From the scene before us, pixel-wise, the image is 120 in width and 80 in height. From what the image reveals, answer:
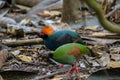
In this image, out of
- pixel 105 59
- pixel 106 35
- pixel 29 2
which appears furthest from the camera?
pixel 29 2

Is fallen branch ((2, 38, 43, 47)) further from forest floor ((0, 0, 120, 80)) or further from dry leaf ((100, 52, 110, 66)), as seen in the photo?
dry leaf ((100, 52, 110, 66))

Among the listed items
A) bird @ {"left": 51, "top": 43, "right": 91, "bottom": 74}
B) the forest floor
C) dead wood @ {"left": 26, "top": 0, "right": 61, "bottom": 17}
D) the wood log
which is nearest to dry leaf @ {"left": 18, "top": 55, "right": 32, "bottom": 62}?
the forest floor

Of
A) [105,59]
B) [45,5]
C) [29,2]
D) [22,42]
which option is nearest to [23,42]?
[22,42]

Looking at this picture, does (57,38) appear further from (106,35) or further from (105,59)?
(106,35)

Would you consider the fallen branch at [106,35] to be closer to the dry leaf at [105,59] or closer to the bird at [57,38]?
the dry leaf at [105,59]

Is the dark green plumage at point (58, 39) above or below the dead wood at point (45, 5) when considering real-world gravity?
above

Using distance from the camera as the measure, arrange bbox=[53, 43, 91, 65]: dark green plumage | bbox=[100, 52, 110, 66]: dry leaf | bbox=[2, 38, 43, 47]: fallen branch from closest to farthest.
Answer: bbox=[53, 43, 91, 65]: dark green plumage
bbox=[100, 52, 110, 66]: dry leaf
bbox=[2, 38, 43, 47]: fallen branch

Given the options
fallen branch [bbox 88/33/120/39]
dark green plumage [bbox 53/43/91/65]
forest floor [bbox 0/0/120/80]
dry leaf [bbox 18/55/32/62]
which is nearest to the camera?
dark green plumage [bbox 53/43/91/65]

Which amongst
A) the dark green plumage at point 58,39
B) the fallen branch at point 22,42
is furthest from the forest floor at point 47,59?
the dark green plumage at point 58,39

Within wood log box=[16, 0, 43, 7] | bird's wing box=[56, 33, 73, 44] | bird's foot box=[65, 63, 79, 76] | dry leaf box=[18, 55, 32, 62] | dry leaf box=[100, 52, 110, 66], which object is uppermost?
bird's wing box=[56, 33, 73, 44]

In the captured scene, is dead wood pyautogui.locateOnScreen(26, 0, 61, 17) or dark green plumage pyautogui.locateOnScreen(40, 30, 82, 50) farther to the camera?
dead wood pyautogui.locateOnScreen(26, 0, 61, 17)

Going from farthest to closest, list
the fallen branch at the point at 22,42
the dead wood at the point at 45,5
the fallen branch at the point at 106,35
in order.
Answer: the dead wood at the point at 45,5
the fallen branch at the point at 106,35
the fallen branch at the point at 22,42

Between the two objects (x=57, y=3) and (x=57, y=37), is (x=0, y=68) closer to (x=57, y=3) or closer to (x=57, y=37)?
(x=57, y=37)

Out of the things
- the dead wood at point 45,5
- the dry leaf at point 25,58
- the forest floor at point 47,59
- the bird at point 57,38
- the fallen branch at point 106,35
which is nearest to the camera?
the forest floor at point 47,59
